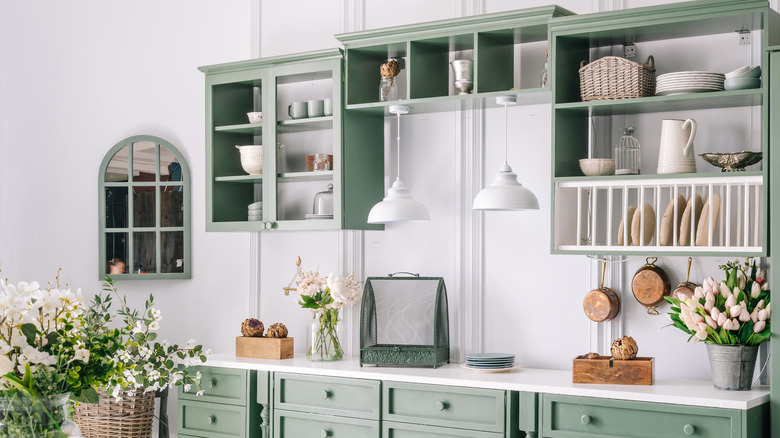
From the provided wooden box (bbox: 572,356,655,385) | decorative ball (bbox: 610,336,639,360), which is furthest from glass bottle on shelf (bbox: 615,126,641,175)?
wooden box (bbox: 572,356,655,385)

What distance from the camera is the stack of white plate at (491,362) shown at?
4.12m

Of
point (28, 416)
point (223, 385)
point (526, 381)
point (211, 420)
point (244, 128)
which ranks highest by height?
point (244, 128)

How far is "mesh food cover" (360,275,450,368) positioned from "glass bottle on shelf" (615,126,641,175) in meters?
1.09

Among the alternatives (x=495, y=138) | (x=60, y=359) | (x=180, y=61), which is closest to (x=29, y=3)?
(x=180, y=61)

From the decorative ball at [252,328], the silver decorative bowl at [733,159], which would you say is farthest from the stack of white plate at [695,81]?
the decorative ball at [252,328]

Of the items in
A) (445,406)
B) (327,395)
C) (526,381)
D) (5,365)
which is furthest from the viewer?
(327,395)

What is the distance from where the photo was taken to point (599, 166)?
13.0 feet

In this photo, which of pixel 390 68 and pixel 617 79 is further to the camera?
pixel 390 68

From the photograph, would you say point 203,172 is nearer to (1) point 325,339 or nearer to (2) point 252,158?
(2) point 252,158

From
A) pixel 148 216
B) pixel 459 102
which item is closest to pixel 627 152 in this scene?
pixel 459 102

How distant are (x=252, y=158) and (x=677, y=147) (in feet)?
7.61

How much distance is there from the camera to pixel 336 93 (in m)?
4.62

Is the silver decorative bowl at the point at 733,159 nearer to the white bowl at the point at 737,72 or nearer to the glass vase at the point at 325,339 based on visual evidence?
the white bowl at the point at 737,72

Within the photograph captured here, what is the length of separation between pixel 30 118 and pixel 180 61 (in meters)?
1.15
